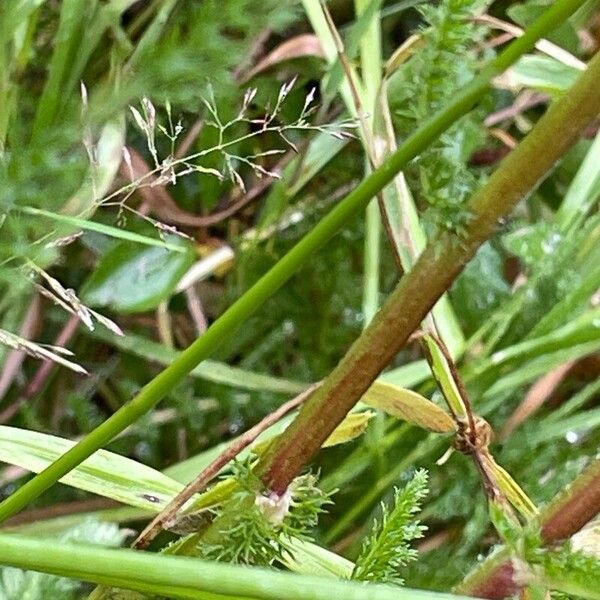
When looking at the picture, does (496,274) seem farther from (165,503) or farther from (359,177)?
(165,503)

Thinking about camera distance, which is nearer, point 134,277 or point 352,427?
point 352,427

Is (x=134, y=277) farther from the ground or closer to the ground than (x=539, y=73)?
closer to the ground

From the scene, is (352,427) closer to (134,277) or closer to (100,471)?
(100,471)

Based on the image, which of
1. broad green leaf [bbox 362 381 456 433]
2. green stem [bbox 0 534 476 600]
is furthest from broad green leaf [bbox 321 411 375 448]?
green stem [bbox 0 534 476 600]

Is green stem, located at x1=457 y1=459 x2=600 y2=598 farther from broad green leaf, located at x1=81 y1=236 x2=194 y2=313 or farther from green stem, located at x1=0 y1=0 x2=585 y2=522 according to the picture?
broad green leaf, located at x1=81 y1=236 x2=194 y2=313

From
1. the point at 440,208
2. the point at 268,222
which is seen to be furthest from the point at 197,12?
the point at 268,222

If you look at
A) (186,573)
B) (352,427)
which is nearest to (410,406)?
(352,427)

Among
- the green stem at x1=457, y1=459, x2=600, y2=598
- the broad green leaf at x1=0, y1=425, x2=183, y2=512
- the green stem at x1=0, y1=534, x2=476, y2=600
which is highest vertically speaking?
the green stem at x1=0, y1=534, x2=476, y2=600

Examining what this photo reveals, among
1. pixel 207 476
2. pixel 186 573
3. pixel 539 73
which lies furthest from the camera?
pixel 539 73
